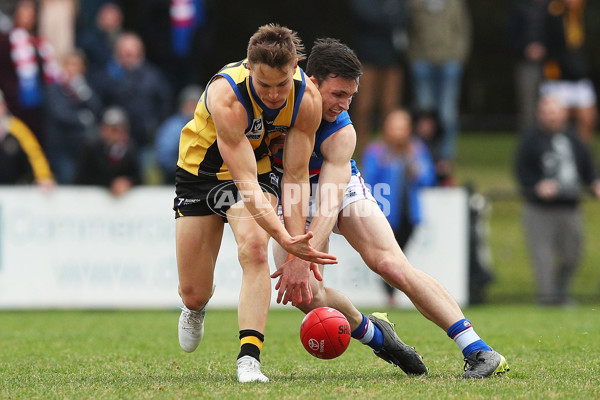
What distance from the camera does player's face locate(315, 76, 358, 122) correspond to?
6.11 m

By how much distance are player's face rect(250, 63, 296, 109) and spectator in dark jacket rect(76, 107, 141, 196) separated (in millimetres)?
7107

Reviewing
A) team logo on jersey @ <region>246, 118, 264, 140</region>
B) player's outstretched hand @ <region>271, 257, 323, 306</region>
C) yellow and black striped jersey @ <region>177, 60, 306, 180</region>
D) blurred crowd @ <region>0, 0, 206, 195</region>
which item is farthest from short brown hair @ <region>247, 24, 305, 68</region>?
blurred crowd @ <region>0, 0, 206, 195</region>

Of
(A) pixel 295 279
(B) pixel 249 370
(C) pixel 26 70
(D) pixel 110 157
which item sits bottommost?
(B) pixel 249 370

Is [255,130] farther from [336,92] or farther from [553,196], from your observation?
[553,196]

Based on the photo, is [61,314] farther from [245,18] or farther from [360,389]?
[245,18]

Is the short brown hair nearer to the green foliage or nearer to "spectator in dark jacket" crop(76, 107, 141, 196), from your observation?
the green foliage

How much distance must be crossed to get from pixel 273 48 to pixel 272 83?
0.71 ft

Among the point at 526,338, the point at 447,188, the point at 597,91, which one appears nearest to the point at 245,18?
the point at 447,188

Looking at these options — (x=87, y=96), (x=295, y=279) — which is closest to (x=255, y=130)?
(x=295, y=279)

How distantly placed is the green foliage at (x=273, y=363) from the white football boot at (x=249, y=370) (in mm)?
71

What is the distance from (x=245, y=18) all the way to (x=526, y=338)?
13901 mm

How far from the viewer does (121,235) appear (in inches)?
487

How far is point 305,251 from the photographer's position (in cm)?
582

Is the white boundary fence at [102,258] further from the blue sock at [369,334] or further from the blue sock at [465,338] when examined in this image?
the blue sock at [465,338]
